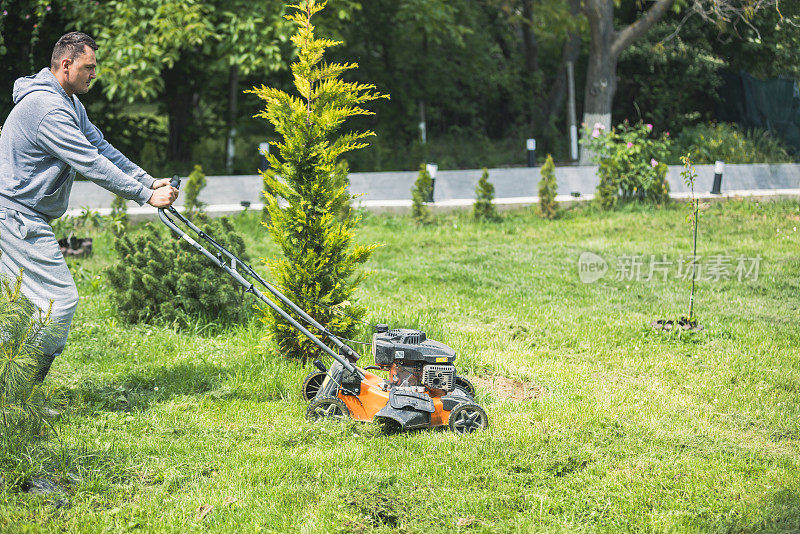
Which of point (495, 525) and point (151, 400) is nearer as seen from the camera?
point (495, 525)

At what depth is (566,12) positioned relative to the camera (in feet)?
58.3

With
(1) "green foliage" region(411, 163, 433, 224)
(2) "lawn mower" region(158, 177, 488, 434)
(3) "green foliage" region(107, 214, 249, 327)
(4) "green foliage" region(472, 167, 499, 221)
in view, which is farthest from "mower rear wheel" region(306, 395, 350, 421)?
(4) "green foliage" region(472, 167, 499, 221)

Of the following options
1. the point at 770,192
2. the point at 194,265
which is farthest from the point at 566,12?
the point at 194,265

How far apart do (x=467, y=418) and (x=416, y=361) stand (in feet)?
1.60

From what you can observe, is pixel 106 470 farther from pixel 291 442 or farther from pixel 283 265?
pixel 283 265

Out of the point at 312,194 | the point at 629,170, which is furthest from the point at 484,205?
the point at 312,194

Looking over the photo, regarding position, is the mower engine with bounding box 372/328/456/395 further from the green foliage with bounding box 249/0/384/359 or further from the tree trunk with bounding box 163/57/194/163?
the tree trunk with bounding box 163/57/194/163

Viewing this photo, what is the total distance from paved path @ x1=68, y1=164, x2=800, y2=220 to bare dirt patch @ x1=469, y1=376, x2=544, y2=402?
742cm

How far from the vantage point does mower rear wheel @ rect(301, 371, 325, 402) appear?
18.7 ft

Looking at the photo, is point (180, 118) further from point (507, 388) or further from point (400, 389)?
point (400, 389)

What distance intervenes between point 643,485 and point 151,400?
3.33 m

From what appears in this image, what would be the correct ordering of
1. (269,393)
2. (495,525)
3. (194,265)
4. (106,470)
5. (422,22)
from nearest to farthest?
1. (495,525)
2. (106,470)
3. (269,393)
4. (194,265)
5. (422,22)

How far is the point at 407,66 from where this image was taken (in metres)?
20.1

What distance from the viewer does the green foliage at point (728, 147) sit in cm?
1642
